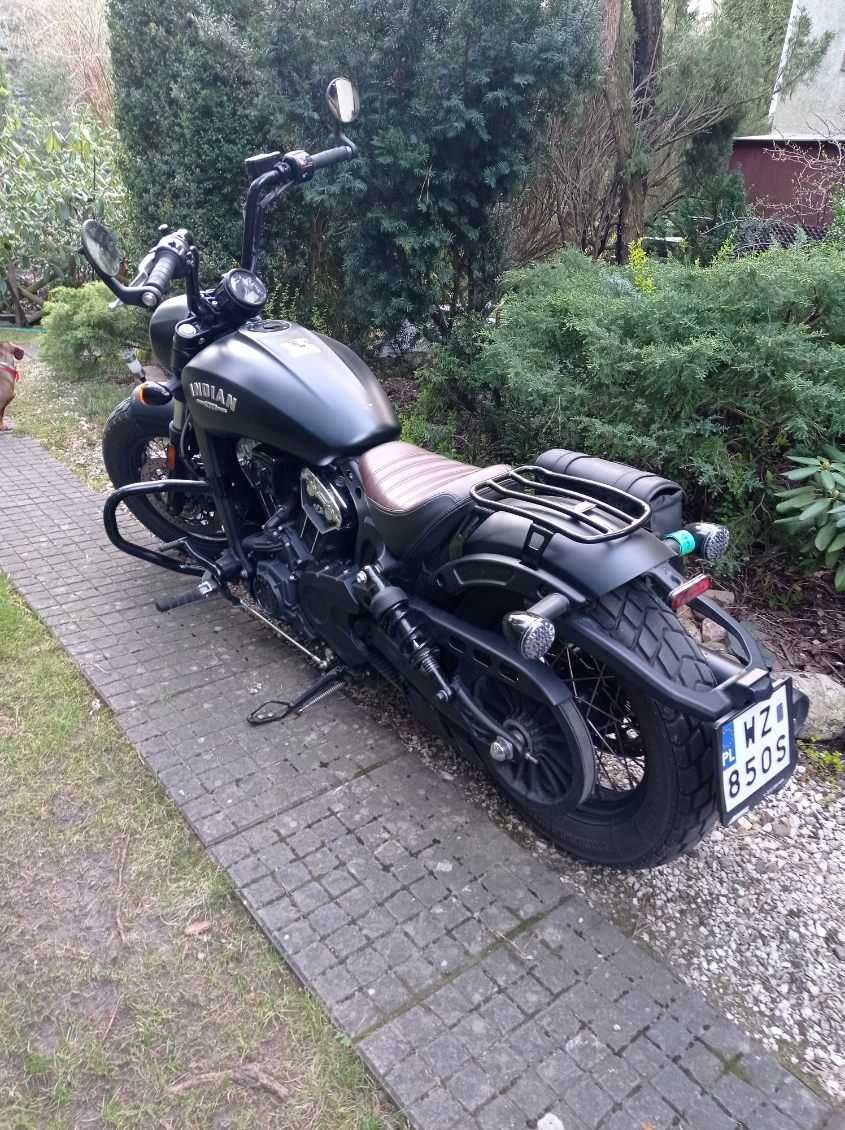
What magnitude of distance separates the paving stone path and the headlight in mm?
1360

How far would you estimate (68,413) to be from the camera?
21.2 feet

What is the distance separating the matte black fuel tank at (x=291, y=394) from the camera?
8.73 feet

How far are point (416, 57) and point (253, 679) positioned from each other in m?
3.40

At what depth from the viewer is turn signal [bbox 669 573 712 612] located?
1902 mm

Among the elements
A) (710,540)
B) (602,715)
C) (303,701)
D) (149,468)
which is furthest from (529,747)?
(149,468)

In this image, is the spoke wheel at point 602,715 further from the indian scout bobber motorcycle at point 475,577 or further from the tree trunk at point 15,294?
the tree trunk at point 15,294

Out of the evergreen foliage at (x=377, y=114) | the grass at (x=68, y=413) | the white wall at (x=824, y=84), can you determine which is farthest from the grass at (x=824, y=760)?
the white wall at (x=824, y=84)

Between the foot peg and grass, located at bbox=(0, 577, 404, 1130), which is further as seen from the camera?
the foot peg

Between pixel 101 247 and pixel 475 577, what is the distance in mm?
1771

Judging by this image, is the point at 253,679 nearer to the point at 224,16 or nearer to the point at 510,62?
the point at 510,62

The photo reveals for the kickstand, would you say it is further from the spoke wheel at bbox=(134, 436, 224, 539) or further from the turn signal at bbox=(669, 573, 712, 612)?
the turn signal at bbox=(669, 573, 712, 612)

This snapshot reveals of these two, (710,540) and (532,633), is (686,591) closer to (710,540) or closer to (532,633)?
(710,540)

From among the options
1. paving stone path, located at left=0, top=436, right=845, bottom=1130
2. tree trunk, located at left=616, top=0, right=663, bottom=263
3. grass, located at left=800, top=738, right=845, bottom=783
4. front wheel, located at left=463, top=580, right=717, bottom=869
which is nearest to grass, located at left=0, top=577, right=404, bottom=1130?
paving stone path, located at left=0, top=436, right=845, bottom=1130

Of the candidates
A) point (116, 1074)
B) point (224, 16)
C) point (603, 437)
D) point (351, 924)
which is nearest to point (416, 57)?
point (224, 16)
